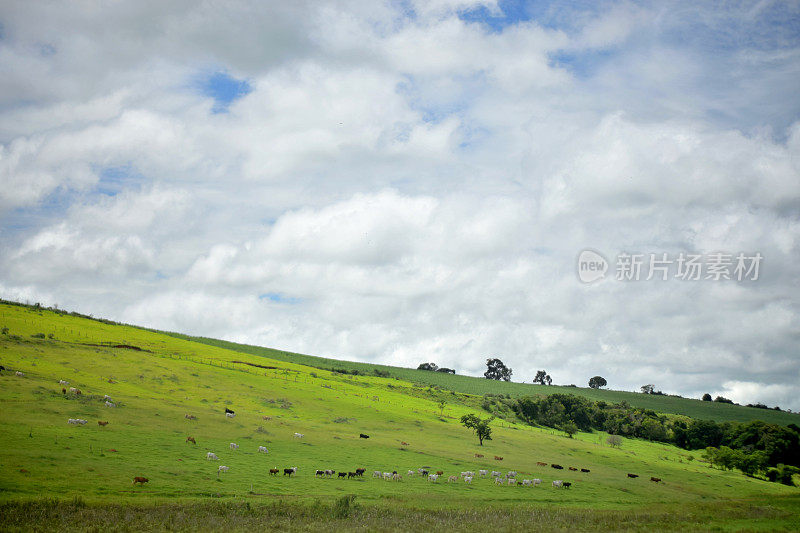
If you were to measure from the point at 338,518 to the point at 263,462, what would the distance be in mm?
18826

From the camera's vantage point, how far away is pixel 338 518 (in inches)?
1286

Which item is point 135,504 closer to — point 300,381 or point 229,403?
point 229,403

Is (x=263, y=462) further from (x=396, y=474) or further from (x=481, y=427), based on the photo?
(x=481, y=427)

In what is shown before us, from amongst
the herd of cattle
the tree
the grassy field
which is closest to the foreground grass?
the grassy field

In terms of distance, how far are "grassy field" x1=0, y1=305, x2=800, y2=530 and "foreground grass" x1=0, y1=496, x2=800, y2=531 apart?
15cm

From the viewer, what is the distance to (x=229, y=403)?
7775cm

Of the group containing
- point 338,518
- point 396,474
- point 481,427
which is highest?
point 481,427

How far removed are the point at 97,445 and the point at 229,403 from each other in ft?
116

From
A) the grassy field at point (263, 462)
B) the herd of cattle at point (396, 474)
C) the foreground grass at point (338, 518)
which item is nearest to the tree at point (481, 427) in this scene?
the grassy field at point (263, 462)

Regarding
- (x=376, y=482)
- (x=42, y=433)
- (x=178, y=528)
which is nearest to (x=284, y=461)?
(x=376, y=482)

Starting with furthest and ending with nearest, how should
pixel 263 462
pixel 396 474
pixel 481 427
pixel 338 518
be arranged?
1. pixel 481 427
2. pixel 396 474
3. pixel 263 462
4. pixel 338 518

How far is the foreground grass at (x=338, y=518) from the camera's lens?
26.7 m

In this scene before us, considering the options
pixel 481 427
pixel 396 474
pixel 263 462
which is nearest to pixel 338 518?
pixel 263 462

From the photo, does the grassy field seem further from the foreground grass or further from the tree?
the tree
